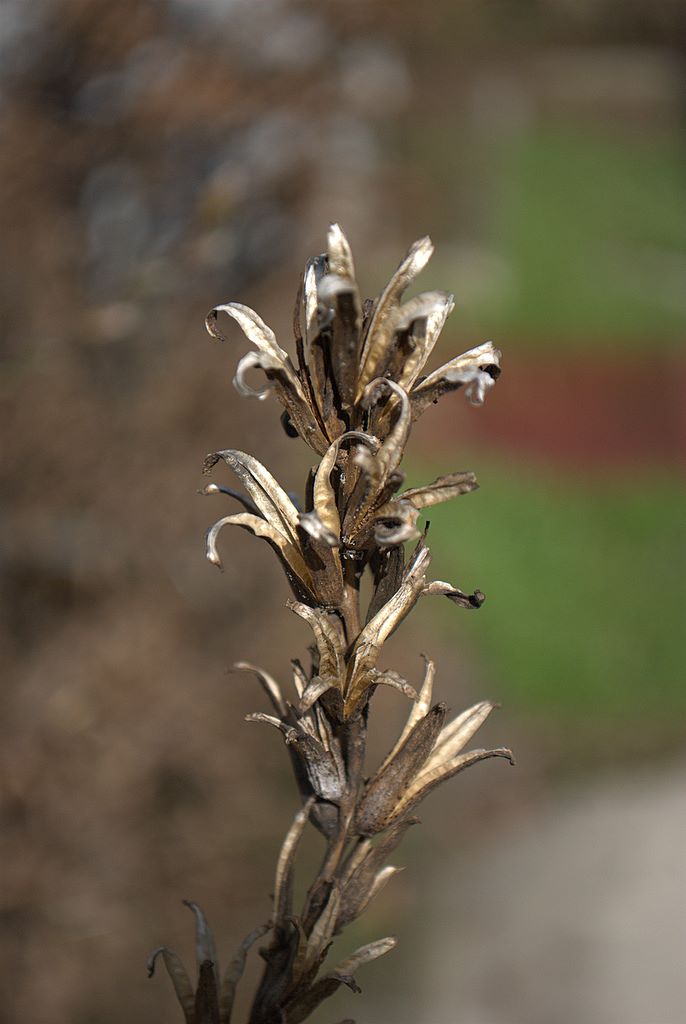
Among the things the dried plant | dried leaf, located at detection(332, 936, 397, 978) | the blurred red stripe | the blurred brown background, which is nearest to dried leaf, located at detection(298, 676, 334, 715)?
the dried plant

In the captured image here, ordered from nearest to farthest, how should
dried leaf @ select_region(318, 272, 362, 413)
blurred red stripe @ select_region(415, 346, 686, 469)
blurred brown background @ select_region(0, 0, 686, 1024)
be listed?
dried leaf @ select_region(318, 272, 362, 413) < blurred brown background @ select_region(0, 0, 686, 1024) < blurred red stripe @ select_region(415, 346, 686, 469)

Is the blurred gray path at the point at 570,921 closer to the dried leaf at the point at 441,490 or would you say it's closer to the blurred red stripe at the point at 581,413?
the dried leaf at the point at 441,490

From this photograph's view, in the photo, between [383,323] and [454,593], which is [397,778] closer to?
[454,593]

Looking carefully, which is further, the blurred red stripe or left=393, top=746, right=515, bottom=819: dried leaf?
the blurred red stripe

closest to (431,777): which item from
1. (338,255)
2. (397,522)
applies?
(397,522)

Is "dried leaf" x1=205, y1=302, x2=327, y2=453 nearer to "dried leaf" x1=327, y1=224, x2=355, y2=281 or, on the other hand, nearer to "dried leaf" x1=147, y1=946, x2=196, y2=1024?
"dried leaf" x1=327, y1=224, x2=355, y2=281

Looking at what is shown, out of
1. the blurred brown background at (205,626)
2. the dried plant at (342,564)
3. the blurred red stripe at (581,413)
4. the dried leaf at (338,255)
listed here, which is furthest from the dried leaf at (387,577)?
the blurred red stripe at (581,413)

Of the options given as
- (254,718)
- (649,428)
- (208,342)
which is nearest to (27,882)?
(208,342)
